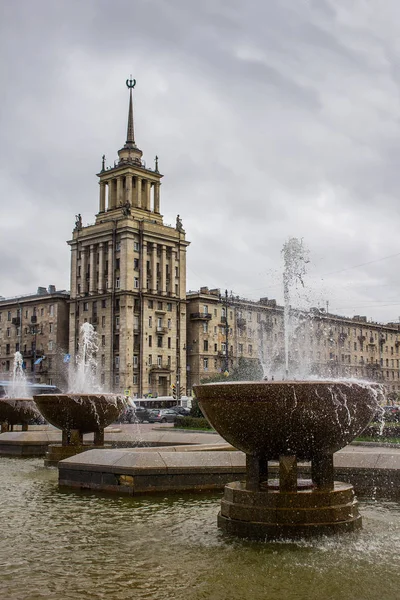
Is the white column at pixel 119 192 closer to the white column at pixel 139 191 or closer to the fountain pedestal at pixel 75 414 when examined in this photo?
the white column at pixel 139 191

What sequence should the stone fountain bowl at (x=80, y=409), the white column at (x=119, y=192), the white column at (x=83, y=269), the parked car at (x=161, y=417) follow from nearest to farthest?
the stone fountain bowl at (x=80, y=409), the parked car at (x=161, y=417), the white column at (x=83, y=269), the white column at (x=119, y=192)

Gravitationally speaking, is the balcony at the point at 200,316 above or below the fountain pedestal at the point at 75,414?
above

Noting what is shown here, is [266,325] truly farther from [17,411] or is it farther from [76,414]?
[76,414]

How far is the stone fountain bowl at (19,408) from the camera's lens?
19094 mm

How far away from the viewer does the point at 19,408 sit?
19109mm

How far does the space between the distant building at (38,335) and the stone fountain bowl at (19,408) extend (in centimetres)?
5762

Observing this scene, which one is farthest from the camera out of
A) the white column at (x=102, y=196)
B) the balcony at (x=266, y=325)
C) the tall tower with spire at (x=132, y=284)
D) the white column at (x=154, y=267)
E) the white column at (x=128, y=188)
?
the white column at (x=102, y=196)

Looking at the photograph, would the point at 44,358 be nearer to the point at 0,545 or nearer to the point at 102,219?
the point at 102,219

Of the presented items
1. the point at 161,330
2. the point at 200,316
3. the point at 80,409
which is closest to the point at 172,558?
the point at 80,409

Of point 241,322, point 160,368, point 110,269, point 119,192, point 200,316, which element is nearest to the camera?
point 160,368

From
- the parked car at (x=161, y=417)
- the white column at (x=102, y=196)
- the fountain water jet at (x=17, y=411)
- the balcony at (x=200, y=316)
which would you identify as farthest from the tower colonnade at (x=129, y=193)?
the fountain water jet at (x=17, y=411)

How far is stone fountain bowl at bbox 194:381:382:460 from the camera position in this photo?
6691 mm

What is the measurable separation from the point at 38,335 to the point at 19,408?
65667mm

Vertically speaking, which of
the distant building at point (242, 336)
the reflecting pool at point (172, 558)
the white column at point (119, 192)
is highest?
the white column at point (119, 192)
